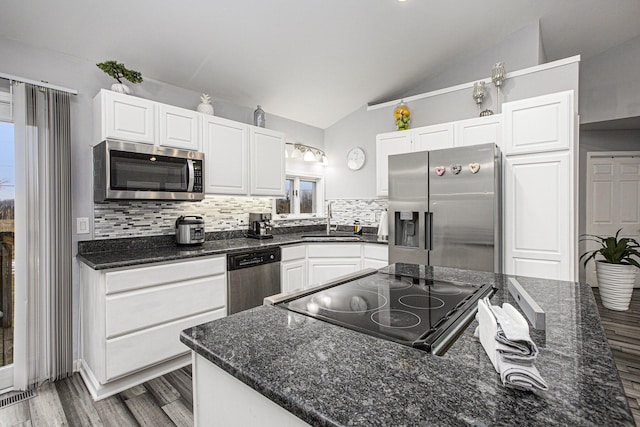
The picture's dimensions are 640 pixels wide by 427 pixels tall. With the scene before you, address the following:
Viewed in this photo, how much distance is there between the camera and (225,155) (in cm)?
304

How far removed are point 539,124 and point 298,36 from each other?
2167 millimetres

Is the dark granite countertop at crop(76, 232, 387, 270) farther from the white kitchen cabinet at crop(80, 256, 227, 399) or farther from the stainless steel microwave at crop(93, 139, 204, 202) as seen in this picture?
the stainless steel microwave at crop(93, 139, 204, 202)

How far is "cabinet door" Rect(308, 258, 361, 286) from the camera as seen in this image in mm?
3482

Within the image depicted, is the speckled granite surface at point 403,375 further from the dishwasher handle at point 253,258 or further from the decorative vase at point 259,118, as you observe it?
the decorative vase at point 259,118

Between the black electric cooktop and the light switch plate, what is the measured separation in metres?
2.17

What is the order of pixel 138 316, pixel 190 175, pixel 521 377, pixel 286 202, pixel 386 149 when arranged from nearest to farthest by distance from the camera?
pixel 521 377, pixel 138 316, pixel 190 175, pixel 386 149, pixel 286 202

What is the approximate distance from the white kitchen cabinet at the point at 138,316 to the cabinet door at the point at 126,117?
102cm

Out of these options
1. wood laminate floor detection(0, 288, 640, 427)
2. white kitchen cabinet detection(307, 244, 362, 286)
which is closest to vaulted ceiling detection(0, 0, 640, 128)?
white kitchen cabinet detection(307, 244, 362, 286)

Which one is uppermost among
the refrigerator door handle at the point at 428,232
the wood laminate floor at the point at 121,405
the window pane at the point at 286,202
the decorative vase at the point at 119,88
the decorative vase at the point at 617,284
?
the decorative vase at the point at 119,88

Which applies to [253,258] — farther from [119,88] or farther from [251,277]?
[119,88]

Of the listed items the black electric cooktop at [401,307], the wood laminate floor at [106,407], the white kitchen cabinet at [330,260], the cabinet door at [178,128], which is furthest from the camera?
the white kitchen cabinet at [330,260]

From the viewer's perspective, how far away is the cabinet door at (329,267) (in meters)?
3.48

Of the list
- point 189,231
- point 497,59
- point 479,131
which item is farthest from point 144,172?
point 497,59

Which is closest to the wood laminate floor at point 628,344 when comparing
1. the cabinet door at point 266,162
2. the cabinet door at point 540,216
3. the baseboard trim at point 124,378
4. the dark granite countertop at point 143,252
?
the cabinet door at point 540,216
